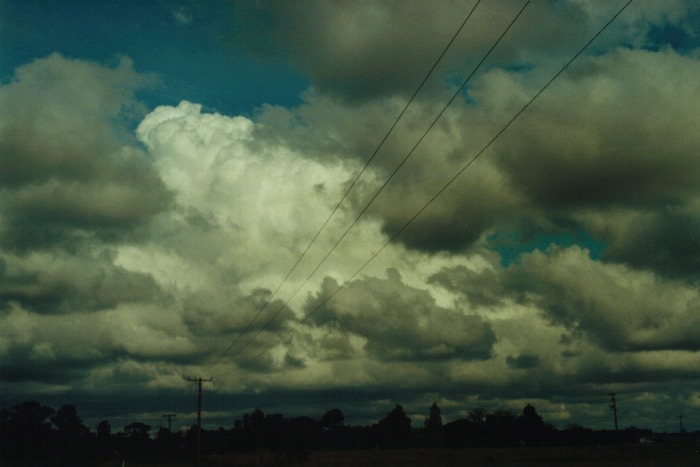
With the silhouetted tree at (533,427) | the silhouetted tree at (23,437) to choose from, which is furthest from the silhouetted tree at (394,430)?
the silhouetted tree at (23,437)

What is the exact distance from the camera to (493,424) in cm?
17038

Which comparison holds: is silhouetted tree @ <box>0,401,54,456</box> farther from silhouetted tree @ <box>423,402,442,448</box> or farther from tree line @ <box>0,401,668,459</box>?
silhouetted tree @ <box>423,402,442,448</box>

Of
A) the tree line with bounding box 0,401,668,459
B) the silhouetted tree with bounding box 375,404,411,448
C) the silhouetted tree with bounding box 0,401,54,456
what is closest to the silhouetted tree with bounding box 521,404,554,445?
the tree line with bounding box 0,401,668,459

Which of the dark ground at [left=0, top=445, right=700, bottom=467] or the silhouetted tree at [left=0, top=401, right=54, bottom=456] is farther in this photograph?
the silhouetted tree at [left=0, top=401, right=54, bottom=456]

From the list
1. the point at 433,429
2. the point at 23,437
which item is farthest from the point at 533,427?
the point at 23,437

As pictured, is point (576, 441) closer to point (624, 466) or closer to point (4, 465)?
point (624, 466)

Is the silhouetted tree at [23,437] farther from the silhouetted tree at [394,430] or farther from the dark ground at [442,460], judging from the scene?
the silhouetted tree at [394,430]

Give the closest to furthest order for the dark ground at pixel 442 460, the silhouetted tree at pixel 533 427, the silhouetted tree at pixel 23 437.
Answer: the dark ground at pixel 442 460, the silhouetted tree at pixel 23 437, the silhouetted tree at pixel 533 427

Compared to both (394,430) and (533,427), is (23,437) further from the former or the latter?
(533,427)

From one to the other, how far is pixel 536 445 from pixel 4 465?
348 feet

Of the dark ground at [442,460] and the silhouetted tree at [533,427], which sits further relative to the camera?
the silhouetted tree at [533,427]

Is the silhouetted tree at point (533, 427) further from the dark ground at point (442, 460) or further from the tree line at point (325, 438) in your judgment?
the dark ground at point (442, 460)

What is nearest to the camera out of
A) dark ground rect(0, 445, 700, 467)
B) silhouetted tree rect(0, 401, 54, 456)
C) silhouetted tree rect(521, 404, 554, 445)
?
dark ground rect(0, 445, 700, 467)

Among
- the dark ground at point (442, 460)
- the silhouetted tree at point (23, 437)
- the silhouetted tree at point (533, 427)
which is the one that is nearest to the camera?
the dark ground at point (442, 460)
